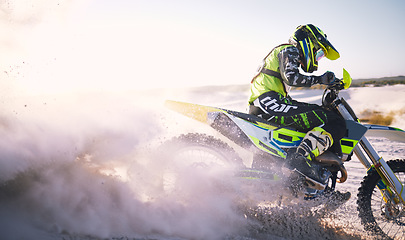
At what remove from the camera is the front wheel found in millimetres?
3002

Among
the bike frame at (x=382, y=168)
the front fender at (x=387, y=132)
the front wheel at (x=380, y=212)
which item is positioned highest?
the front fender at (x=387, y=132)

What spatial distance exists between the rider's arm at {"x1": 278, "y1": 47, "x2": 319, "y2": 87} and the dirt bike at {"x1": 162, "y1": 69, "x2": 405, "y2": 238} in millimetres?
270

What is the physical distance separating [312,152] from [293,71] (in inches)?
36.6

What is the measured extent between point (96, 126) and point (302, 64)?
278cm

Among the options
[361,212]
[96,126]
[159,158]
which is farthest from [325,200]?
[96,126]

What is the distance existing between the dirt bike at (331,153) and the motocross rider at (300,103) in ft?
0.32

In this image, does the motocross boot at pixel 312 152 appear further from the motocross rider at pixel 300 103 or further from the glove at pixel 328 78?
the glove at pixel 328 78

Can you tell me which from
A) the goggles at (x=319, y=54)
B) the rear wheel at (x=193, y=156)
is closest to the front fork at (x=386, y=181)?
the goggles at (x=319, y=54)

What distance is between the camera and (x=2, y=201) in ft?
8.61

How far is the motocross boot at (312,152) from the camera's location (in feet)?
9.71

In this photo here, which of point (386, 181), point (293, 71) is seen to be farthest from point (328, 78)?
point (386, 181)

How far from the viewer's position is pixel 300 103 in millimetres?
3188

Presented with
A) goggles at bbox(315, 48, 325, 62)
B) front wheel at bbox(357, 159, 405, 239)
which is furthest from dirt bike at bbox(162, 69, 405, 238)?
goggles at bbox(315, 48, 325, 62)

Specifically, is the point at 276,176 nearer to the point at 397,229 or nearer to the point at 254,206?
the point at 254,206
